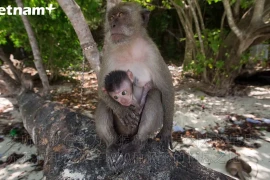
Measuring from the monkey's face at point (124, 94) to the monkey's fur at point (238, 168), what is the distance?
208 centimetres

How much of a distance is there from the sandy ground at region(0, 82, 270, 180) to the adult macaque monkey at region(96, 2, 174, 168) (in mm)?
1604

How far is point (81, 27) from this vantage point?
3799 mm

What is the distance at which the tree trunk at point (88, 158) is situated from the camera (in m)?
2.50

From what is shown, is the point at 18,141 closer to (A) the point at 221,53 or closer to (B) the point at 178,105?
(B) the point at 178,105

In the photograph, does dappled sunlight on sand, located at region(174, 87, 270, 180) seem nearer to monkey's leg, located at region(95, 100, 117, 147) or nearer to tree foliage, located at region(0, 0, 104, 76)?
monkey's leg, located at region(95, 100, 117, 147)

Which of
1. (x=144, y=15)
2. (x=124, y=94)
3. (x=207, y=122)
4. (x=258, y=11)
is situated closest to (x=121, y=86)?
(x=124, y=94)

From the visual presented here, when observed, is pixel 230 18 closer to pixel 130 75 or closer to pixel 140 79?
pixel 140 79

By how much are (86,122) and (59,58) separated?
4919mm

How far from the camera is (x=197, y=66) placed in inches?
285

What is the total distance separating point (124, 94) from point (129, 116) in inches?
11.4

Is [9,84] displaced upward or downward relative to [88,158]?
upward

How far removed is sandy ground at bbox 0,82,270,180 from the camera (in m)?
3.95

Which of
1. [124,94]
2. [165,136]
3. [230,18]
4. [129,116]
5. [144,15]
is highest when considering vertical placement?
[230,18]

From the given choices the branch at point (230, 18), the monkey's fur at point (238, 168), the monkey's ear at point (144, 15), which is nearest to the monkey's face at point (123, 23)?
the monkey's ear at point (144, 15)
